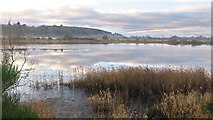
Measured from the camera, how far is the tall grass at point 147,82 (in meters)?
10.5

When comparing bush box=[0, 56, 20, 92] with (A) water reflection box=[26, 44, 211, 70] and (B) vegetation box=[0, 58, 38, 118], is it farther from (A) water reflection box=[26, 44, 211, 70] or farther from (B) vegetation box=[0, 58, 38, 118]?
(A) water reflection box=[26, 44, 211, 70]

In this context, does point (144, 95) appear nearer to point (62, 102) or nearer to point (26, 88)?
point (62, 102)

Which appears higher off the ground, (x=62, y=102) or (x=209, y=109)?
(x=209, y=109)

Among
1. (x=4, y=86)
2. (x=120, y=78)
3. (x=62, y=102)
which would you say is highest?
(x=4, y=86)

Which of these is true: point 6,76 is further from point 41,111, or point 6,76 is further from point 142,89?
point 142,89

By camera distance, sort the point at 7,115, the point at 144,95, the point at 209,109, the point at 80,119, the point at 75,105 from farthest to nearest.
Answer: the point at 144,95
the point at 75,105
the point at 80,119
the point at 209,109
the point at 7,115

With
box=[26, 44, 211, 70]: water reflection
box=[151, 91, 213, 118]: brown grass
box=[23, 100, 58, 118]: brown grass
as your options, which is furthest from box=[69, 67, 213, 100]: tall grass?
box=[26, 44, 211, 70]: water reflection

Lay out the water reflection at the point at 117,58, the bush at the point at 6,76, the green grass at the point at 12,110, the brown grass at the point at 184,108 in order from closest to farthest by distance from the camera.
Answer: the green grass at the point at 12,110
the bush at the point at 6,76
the brown grass at the point at 184,108
the water reflection at the point at 117,58

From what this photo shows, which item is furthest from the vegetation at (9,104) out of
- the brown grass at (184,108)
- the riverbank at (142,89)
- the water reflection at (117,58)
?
the water reflection at (117,58)

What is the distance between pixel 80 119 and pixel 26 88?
5717 mm

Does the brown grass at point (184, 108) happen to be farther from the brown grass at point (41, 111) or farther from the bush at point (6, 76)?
the bush at point (6, 76)

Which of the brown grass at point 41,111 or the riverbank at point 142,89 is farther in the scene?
the riverbank at point 142,89

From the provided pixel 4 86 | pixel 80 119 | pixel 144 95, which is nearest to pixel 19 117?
pixel 4 86

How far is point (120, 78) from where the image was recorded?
11.8 m
